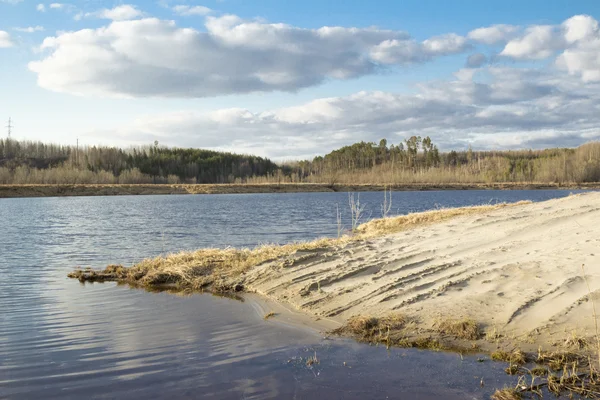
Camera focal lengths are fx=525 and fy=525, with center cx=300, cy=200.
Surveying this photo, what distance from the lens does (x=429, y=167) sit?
13275cm

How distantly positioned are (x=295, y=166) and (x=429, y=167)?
44.5 meters

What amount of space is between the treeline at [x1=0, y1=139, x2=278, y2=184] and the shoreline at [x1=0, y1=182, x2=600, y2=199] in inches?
548

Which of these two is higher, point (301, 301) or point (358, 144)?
point (358, 144)

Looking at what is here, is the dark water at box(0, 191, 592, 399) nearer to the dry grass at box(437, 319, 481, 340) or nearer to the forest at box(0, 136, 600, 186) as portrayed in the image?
the dry grass at box(437, 319, 481, 340)

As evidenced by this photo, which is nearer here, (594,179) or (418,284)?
(418,284)

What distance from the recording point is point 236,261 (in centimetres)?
1314

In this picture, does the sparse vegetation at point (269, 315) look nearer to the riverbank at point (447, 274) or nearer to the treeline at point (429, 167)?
the riverbank at point (447, 274)

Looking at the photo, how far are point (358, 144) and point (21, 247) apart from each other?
132 m

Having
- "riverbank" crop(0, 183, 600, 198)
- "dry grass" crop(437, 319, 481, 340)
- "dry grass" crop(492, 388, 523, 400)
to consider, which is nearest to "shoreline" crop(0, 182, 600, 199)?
"riverbank" crop(0, 183, 600, 198)

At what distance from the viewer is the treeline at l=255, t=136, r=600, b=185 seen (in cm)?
11312

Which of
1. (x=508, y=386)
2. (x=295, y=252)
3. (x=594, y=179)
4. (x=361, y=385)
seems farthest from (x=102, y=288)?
(x=594, y=179)

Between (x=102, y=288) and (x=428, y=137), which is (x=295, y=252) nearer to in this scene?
(x=102, y=288)

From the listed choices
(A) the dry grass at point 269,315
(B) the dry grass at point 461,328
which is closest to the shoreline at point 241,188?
(A) the dry grass at point 269,315

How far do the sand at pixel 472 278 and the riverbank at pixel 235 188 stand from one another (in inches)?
3125
